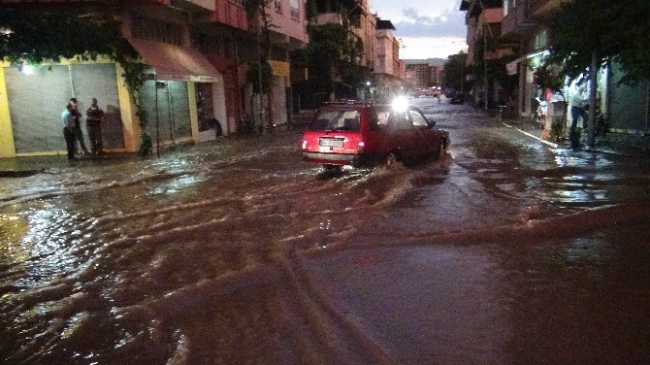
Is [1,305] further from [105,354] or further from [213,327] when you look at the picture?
[213,327]

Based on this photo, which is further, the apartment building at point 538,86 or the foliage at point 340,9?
the foliage at point 340,9

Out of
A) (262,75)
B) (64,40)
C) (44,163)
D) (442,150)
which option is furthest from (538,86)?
(44,163)

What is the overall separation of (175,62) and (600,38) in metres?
13.0

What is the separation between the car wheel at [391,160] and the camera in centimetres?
1264

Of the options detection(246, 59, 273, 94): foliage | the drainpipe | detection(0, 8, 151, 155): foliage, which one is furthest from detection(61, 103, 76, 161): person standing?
the drainpipe

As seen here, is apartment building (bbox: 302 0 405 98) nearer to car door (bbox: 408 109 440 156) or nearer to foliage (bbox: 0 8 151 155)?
foliage (bbox: 0 8 151 155)

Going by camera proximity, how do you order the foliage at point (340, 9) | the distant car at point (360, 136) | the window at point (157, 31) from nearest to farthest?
1. the distant car at point (360, 136)
2. the window at point (157, 31)
3. the foliage at point (340, 9)

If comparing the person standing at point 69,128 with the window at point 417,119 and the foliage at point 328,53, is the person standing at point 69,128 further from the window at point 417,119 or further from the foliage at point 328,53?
the foliage at point 328,53

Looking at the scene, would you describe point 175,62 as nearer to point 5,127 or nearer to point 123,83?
point 123,83

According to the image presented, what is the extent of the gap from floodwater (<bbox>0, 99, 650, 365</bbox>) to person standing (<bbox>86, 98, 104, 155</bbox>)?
6344 millimetres

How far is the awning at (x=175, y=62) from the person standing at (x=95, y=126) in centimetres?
205

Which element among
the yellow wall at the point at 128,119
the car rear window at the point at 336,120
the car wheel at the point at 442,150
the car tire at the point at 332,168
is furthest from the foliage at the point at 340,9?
the car rear window at the point at 336,120

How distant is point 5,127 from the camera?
18.6m

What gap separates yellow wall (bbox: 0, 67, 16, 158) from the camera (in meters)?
18.3
